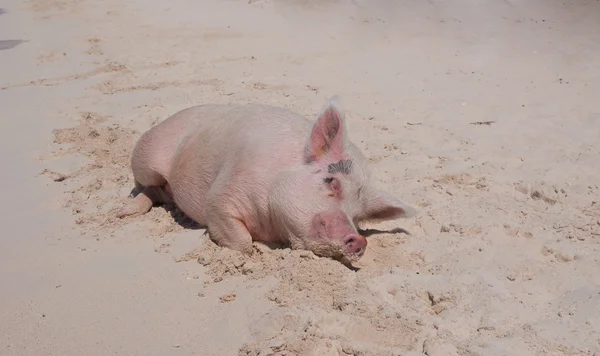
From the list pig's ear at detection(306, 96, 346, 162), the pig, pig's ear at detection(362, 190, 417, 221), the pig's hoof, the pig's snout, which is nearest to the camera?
the pig's snout

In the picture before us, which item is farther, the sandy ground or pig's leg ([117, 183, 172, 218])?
pig's leg ([117, 183, 172, 218])

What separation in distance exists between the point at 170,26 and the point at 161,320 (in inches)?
323

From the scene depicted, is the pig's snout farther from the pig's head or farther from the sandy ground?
the sandy ground

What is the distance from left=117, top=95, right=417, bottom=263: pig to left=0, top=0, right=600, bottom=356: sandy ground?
0.15m

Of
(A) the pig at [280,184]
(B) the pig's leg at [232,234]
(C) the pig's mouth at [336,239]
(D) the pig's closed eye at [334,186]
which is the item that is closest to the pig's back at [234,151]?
(A) the pig at [280,184]

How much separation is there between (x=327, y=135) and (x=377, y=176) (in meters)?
1.28

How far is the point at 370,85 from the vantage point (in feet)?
23.8

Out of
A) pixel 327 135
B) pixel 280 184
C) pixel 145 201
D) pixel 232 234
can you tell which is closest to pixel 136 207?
pixel 145 201

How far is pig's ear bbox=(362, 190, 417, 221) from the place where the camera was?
12.4 feet

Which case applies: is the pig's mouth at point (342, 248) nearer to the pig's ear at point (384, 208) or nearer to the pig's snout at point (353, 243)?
the pig's snout at point (353, 243)

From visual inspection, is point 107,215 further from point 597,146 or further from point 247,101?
point 597,146

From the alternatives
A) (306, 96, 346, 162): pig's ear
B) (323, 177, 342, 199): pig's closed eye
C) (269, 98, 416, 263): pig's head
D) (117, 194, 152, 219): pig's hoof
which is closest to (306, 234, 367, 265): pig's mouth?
(269, 98, 416, 263): pig's head

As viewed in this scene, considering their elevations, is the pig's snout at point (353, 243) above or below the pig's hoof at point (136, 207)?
above

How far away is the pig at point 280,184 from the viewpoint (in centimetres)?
343
